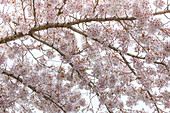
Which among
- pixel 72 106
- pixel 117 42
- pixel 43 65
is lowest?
pixel 72 106

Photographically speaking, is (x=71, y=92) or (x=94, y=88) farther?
(x=71, y=92)

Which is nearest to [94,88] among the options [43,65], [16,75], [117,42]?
[117,42]

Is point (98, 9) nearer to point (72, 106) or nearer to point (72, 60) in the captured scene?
point (72, 60)

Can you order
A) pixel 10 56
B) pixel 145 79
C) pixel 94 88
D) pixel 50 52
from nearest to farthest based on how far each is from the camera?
pixel 94 88 < pixel 145 79 < pixel 50 52 < pixel 10 56

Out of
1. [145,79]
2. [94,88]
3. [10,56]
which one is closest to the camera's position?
[94,88]

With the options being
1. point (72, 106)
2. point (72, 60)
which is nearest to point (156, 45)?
point (72, 60)

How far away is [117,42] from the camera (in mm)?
4277

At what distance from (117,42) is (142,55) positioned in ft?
2.12

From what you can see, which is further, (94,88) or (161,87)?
(161,87)

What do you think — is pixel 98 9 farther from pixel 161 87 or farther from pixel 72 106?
pixel 161 87

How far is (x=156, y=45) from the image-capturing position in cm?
436

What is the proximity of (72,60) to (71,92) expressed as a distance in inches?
46.1

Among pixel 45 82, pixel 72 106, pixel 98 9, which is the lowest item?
pixel 72 106

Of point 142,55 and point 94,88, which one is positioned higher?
point 142,55
